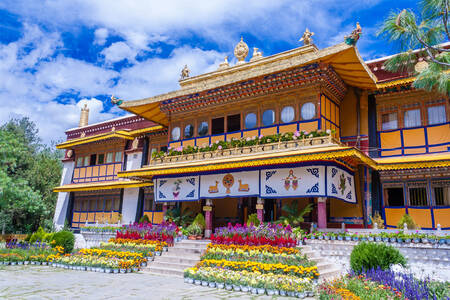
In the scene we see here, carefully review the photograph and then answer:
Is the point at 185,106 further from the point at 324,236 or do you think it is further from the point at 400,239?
the point at 400,239

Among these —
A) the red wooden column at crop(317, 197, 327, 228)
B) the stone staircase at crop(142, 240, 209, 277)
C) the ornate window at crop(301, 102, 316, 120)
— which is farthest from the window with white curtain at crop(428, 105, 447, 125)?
the stone staircase at crop(142, 240, 209, 277)

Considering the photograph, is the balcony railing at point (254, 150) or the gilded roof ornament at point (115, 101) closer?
the balcony railing at point (254, 150)

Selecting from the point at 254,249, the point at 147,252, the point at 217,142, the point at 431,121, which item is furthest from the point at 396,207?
the point at 147,252

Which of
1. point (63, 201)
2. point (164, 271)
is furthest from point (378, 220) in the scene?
point (63, 201)

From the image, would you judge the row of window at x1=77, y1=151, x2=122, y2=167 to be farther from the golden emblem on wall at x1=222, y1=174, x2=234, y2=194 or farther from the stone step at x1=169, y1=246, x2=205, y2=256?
the stone step at x1=169, y1=246, x2=205, y2=256

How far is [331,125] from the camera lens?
15.2 m

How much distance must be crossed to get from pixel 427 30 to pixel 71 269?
13722mm

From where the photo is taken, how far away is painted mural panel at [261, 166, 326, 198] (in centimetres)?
1295

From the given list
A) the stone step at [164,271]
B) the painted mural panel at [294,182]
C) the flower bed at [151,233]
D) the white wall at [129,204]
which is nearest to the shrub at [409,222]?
the painted mural panel at [294,182]

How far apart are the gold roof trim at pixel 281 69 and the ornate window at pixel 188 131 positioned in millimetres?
1710

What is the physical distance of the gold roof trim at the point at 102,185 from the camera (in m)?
22.0

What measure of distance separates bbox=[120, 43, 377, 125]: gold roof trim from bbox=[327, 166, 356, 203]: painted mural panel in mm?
3935

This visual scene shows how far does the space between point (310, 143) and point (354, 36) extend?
4023mm

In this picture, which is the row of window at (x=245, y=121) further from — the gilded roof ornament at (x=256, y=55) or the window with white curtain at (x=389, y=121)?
the gilded roof ornament at (x=256, y=55)
